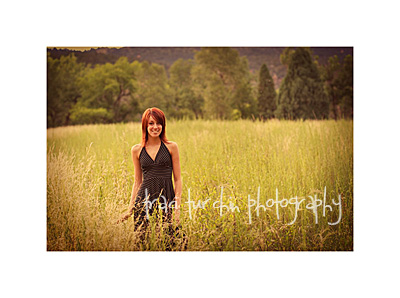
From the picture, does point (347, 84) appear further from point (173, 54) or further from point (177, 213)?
point (177, 213)

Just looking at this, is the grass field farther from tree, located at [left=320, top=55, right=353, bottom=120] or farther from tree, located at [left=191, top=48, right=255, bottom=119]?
tree, located at [left=191, top=48, right=255, bottom=119]

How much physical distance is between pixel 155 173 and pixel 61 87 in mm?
1579

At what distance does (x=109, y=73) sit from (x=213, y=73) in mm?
1273

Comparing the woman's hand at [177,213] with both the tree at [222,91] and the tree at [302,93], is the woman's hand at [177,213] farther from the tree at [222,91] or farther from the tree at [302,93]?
the tree at [302,93]

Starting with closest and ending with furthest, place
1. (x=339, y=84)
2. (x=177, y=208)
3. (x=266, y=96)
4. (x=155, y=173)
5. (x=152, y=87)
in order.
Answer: (x=155, y=173) < (x=177, y=208) < (x=339, y=84) < (x=152, y=87) < (x=266, y=96)

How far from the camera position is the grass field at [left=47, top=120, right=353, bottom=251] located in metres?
3.47

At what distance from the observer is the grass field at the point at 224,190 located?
3.47 meters

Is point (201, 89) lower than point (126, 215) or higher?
higher

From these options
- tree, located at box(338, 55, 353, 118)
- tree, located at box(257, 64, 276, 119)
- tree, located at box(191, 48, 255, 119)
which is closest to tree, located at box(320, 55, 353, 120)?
tree, located at box(338, 55, 353, 118)

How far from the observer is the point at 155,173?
3.24 m

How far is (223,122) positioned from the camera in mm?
4113

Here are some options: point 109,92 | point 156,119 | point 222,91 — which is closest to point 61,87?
point 109,92

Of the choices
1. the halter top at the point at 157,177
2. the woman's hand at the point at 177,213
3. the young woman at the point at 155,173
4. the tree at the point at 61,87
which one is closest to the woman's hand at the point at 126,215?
the young woman at the point at 155,173
